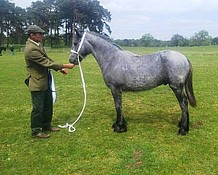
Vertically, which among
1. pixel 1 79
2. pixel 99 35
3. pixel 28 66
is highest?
pixel 99 35

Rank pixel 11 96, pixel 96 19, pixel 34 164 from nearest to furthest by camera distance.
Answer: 1. pixel 34 164
2. pixel 11 96
3. pixel 96 19

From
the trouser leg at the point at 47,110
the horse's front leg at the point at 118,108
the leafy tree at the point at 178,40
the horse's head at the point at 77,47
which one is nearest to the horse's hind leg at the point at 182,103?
the horse's front leg at the point at 118,108

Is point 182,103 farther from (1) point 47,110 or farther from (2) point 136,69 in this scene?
(1) point 47,110

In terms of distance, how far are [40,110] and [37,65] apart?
0.97 metres

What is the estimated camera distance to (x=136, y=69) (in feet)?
21.3

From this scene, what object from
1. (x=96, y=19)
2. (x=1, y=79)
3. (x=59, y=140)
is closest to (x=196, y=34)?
(x=96, y=19)

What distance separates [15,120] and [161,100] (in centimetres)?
482

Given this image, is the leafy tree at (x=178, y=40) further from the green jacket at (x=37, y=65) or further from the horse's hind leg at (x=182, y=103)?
the green jacket at (x=37, y=65)

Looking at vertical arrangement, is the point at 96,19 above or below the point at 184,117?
above

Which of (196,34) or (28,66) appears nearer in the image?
(28,66)

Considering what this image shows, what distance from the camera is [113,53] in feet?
22.2

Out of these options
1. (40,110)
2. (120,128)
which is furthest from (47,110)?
(120,128)

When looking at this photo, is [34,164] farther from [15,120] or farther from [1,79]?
[1,79]

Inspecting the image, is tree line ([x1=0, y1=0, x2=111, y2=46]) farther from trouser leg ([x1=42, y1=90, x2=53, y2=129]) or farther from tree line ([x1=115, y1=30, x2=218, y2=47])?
trouser leg ([x1=42, y1=90, x2=53, y2=129])
